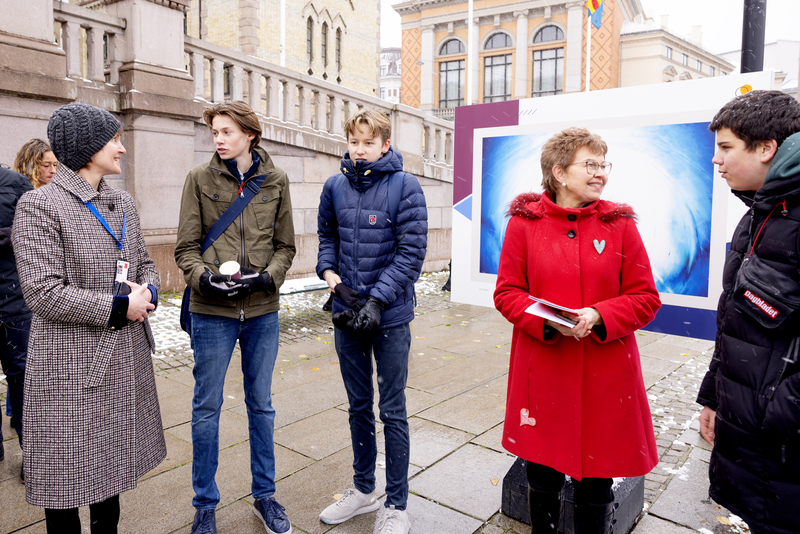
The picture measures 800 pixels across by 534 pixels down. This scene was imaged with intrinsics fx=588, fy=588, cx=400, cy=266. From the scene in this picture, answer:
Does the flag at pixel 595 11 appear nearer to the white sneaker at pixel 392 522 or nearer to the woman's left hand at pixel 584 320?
the woman's left hand at pixel 584 320

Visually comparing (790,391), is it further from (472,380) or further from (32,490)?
(472,380)

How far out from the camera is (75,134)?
2.49 m

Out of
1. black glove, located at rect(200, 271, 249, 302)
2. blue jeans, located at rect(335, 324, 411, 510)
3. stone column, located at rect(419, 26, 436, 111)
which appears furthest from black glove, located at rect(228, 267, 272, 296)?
stone column, located at rect(419, 26, 436, 111)

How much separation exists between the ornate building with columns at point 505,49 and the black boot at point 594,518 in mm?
37849

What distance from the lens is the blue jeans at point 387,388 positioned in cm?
306

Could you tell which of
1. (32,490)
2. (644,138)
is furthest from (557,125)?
(32,490)

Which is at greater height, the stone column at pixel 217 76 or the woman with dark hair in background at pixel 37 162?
the stone column at pixel 217 76

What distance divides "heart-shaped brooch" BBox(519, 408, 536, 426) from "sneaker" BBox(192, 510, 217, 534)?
167cm

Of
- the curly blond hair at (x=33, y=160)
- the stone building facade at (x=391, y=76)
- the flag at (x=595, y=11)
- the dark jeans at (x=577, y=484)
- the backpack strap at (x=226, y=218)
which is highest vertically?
the stone building facade at (x=391, y=76)

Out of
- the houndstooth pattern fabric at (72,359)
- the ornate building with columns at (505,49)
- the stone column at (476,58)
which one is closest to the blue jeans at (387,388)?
the houndstooth pattern fabric at (72,359)

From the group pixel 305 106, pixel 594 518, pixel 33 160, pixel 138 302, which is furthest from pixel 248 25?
pixel 594 518

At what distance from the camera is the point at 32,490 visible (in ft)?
7.78

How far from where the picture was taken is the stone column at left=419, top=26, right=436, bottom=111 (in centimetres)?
4325

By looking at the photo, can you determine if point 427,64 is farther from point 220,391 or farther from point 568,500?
point 568,500
